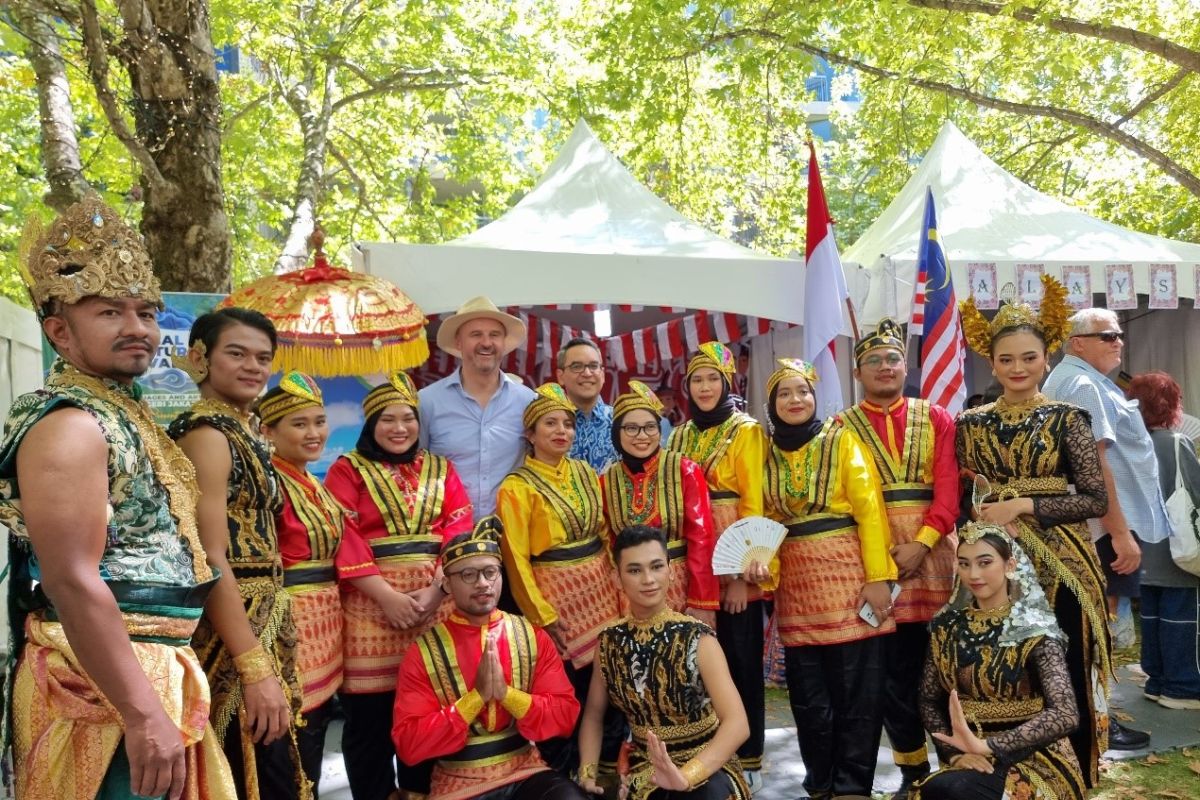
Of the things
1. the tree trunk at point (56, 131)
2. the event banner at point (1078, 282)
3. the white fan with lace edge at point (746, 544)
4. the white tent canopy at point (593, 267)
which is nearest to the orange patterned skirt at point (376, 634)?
the white fan with lace edge at point (746, 544)

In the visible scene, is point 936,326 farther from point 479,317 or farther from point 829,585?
point 479,317

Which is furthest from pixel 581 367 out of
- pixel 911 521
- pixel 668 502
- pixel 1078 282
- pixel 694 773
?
pixel 1078 282

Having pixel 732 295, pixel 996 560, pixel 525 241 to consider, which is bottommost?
pixel 996 560

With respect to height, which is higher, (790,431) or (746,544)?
(790,431)

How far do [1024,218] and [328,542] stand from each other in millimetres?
5578

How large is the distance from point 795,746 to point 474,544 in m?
2.31

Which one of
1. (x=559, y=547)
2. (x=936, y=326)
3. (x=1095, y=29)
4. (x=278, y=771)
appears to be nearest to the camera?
(x=278, y=771)

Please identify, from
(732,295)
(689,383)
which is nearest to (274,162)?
(732,295)

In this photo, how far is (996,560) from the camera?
3289 millimetres

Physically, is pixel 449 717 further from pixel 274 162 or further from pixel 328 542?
pixel 274 162

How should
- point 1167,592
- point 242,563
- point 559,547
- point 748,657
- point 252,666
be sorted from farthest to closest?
point 1167,592 → point 748,657 → point 559,547 → point 242,563 → point 252,666

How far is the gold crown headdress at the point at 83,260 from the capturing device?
6.47ft

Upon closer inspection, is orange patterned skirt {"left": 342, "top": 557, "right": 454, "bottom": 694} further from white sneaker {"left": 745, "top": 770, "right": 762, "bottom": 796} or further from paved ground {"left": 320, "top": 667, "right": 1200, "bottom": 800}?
white sneaker {"left": 745, "top": 770, "right": 762, "bottom": 796}

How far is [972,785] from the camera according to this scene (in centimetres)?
306
